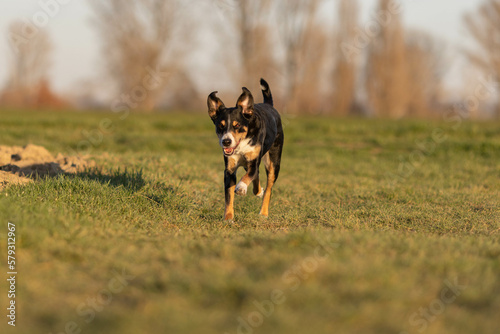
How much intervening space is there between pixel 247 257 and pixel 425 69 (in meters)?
68.9

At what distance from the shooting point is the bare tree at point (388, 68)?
44844mm

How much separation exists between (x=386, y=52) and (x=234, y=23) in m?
14.2

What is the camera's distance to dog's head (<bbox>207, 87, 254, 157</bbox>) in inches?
231

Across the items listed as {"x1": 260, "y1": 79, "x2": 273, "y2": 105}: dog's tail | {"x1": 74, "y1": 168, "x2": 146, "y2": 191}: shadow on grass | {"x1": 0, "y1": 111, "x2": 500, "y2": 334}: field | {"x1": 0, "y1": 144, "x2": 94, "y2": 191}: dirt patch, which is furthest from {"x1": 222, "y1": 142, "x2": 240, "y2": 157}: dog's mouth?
{"x1": 0, "y1": 144, "x2": 94, "y2": 191}: dirt patch

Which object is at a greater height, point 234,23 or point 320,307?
point 234,23

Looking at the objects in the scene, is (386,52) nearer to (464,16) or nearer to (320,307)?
(464,16)

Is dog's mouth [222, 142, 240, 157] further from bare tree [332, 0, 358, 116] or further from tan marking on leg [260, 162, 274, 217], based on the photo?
bare tree [332, 0, 358, 116]

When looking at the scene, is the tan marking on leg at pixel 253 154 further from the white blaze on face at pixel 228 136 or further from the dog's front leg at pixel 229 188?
the white blaze on face at pixel 228 136

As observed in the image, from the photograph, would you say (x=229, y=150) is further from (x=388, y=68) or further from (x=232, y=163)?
(x=388, y=68)

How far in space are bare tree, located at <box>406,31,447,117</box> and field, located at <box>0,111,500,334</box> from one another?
57442mm

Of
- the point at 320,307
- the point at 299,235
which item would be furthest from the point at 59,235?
the point at 320,307

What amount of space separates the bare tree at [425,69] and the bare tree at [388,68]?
16.8 metres

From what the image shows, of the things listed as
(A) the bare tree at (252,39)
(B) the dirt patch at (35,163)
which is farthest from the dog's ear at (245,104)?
(A) the bare tree at (252,39)

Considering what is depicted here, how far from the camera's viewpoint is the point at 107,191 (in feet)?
22.4
